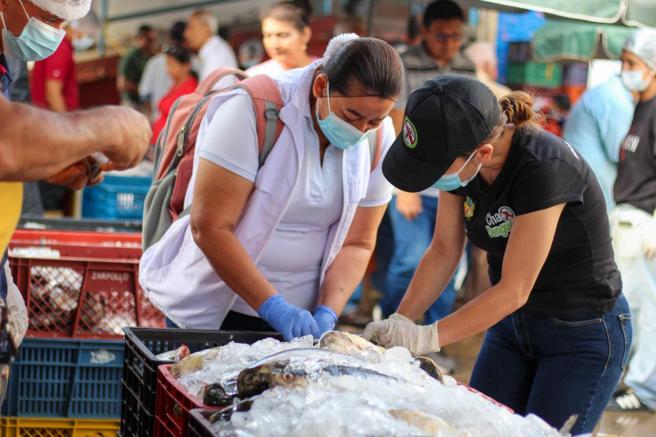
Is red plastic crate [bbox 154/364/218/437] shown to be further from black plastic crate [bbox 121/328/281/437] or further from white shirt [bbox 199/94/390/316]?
white shirt [bbox 199/94/390/316]

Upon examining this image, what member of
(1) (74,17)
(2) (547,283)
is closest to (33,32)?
(1) (74,17)

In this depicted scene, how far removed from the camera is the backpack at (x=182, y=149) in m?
3.68

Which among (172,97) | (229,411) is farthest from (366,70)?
(172,97)

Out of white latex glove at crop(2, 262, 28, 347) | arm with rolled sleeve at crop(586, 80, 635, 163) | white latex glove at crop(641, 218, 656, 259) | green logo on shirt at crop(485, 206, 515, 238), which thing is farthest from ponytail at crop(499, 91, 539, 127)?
arm with rolled sleeve at crop(586, 80, 635, 163)

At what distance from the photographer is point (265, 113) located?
3646 millimetres

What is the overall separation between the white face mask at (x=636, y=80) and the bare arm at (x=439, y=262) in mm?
3756

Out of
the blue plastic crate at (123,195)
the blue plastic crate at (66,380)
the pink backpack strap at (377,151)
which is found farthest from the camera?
the blue plastic crate at (123,195)

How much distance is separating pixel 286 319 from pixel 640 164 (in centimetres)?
425

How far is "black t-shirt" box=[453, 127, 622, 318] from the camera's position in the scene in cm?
340

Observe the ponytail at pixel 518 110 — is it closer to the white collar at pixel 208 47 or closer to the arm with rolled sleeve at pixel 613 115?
the arm with rolled sleeve at pixel 613 115

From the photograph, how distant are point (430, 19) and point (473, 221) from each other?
4.01 m

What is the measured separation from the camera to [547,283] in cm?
362

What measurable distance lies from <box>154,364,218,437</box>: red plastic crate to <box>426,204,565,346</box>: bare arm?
96cm

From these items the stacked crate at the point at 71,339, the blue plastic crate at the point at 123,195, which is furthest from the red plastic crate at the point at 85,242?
the blue plastic crate at the point at 123,195
